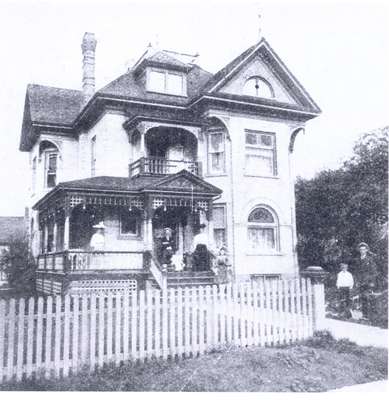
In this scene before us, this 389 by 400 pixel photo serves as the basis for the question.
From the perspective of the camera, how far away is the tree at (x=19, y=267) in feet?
73.0

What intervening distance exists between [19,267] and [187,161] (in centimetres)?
1029

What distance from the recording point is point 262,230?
69.0 feet

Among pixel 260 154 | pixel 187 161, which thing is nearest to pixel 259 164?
pixel 260 154

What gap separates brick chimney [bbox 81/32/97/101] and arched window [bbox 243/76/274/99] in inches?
323

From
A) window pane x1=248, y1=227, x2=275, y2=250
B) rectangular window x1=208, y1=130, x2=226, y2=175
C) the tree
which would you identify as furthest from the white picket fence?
the tree

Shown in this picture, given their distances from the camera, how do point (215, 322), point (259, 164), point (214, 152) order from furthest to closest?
point (259, 164), point (214, 152), point (215, 322)

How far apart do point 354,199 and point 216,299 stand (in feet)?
46.4

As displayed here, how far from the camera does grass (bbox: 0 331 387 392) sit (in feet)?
23.3

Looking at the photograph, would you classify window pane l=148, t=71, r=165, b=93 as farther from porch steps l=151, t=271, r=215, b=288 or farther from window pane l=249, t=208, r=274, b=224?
porch steps l=151, t=271, r=215, b=288

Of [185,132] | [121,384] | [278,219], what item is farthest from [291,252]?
[121,384]

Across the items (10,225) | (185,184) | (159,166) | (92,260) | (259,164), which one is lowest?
(92,260)

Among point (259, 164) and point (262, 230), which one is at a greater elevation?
point (259, 164)

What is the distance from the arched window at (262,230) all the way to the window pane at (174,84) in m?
6.52

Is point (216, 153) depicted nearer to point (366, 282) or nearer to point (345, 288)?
point (345, 288)
